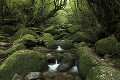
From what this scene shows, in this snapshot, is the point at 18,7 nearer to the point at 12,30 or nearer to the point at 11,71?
the point at 12,30

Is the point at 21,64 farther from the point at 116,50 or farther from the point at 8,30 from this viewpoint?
the point at 8,30

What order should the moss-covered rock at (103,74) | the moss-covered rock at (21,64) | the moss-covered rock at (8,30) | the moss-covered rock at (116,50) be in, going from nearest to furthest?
the moss-covered rock at (103,74) → the moss-covered rock at (21,64) → the moss-covered rock at (116,50) → the moss-covered rock at (8,30)

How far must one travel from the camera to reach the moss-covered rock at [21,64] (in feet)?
12.4

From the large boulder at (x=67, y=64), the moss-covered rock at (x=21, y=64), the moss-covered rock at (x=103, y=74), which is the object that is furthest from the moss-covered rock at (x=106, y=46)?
the moss-covered rock at (x=21, y=64)

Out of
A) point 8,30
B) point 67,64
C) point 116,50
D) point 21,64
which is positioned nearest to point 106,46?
point 116,50

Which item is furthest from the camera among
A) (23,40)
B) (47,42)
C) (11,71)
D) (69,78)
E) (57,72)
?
(47,42)

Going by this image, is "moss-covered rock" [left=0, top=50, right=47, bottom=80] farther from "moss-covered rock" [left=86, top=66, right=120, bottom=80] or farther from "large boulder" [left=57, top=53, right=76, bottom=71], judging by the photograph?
"moss-covered rock" [left=86, top=66, right=120, bottom=80]

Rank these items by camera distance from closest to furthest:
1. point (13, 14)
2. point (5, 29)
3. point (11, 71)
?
1. point (11, 71)
2. point (5, 29)
3. point (13, 14)

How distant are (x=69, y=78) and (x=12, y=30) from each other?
1020 centimetres

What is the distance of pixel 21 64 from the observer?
166 inches

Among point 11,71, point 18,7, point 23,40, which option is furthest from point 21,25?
point 11,71

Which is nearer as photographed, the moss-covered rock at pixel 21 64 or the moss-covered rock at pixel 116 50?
the moss-covered rock at pixel 21 64

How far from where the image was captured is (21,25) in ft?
38.5

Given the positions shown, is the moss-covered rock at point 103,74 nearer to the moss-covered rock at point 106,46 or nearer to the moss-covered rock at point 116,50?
the moss-covered rock at point 116,50
